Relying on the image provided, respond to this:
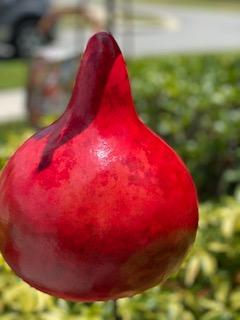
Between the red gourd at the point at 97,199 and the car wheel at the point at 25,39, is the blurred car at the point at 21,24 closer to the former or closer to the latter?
the car wheel at the point at 25,39

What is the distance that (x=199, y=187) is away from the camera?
4.61 metres

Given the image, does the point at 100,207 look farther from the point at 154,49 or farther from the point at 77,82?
the point at 154,49

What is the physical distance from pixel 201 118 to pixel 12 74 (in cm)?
820

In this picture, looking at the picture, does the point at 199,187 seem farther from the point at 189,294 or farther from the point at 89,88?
the point at 89,88

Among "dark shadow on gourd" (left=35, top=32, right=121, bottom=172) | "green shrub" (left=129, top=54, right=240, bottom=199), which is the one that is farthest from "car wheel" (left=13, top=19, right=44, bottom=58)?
"dark shadow on gourd" (left=35, top=32, right=121, bottom=172)

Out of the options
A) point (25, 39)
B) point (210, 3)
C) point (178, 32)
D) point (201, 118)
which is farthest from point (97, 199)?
point (210, 3)

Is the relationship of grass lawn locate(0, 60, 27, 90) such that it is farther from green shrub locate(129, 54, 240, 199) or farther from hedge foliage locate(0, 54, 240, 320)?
green shrub locate(129, 54, 240, 199)

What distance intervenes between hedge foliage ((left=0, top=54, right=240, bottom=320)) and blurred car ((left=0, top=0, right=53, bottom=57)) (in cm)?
855

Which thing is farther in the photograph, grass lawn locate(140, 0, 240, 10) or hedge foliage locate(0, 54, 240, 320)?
grass lawn locate(140, 0, 240, 10)

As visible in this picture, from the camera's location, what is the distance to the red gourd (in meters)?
1.46

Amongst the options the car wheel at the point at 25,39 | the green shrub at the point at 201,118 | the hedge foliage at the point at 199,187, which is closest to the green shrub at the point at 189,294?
the hedge foliage at the point at 199,187

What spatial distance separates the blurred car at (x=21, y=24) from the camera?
14758 mm

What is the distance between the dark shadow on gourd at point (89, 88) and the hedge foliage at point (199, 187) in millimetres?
768

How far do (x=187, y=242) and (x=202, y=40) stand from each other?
1827cm
